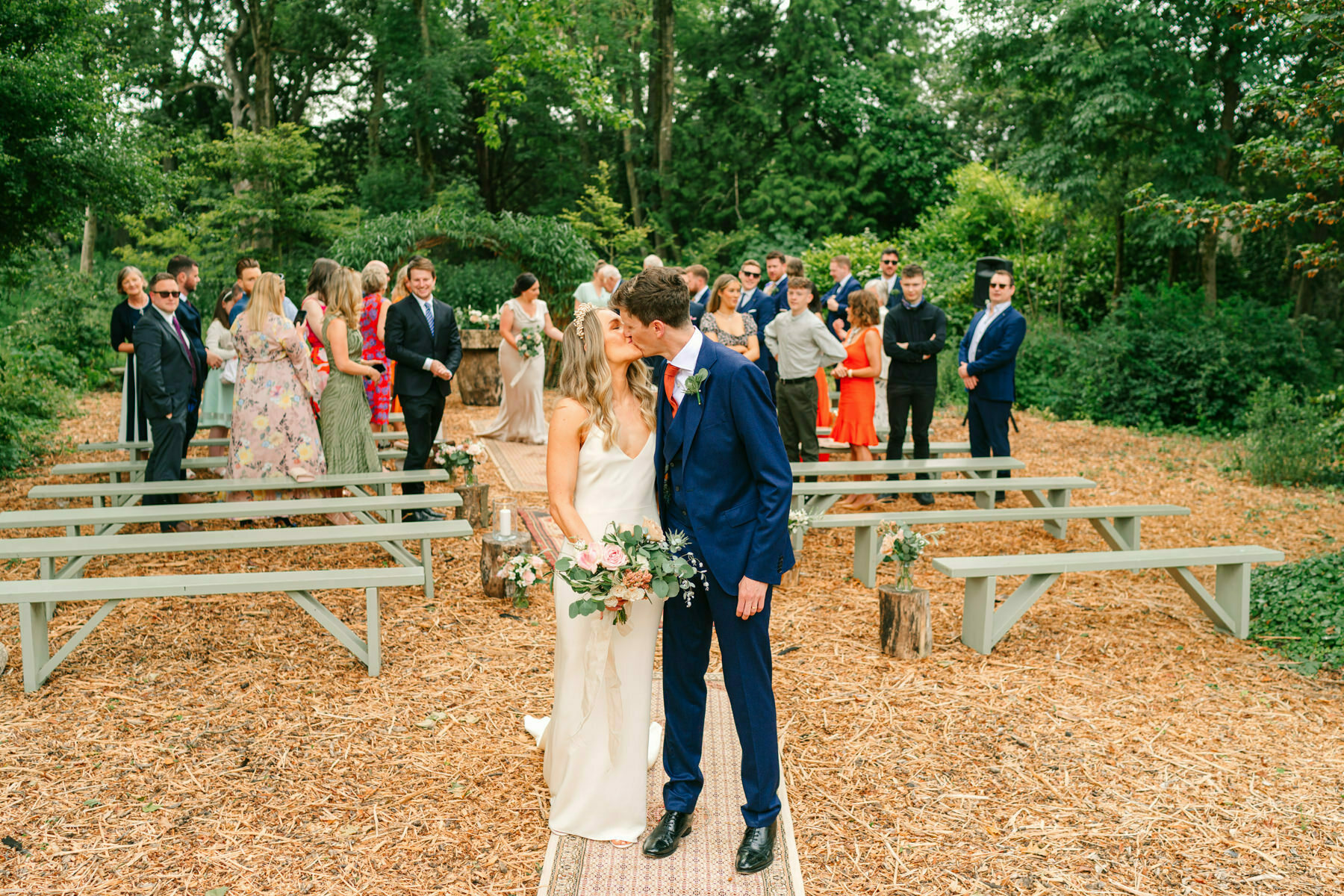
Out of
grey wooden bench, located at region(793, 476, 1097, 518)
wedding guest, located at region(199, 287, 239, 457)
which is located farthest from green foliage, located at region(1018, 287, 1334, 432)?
wedding guest, located at region(199, 287, 239, 457)

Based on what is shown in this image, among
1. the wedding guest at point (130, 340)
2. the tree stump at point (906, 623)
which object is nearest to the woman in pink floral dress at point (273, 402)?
the wedding guest at point (130, 340)

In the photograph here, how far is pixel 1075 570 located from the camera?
511 centimetres

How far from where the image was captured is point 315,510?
19.5 ft

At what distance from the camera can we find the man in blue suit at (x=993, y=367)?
25.7ft

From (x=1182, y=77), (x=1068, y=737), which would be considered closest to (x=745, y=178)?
(x=1182, y=77)

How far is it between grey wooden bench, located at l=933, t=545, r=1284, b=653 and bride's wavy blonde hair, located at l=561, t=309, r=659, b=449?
2.53 m

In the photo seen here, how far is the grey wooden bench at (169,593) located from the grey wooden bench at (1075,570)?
2.88 metres

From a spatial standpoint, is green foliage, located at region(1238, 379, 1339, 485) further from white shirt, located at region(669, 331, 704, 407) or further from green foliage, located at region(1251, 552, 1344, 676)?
white shirt, located at region(669, 331, 704, 407)

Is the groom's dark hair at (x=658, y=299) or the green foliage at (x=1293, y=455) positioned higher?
the groom's dark hair at (x=658, y=299)

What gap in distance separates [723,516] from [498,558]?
316 centimetres

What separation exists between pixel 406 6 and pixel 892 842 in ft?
84.5

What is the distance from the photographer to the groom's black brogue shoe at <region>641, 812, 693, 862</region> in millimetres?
3201

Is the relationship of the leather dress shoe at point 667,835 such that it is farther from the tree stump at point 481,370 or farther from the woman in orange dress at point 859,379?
the tree stump at point 481,370

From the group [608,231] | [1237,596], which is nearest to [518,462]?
[1237,596]
